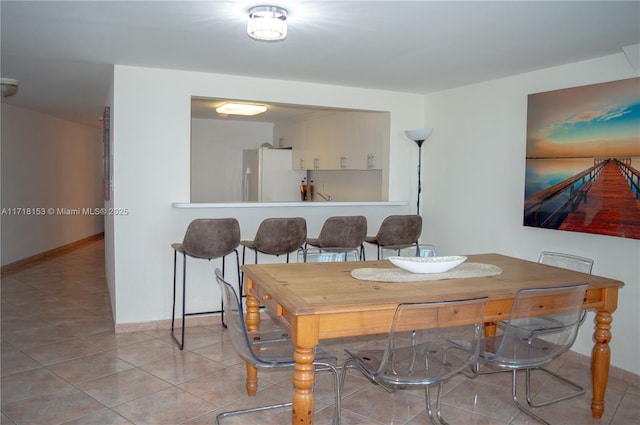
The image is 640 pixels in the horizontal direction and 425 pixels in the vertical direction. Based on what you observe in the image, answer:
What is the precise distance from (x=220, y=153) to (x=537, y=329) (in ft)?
20.4

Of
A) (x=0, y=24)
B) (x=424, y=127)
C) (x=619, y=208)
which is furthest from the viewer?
(x=424, y=127)

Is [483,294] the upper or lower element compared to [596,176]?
lower

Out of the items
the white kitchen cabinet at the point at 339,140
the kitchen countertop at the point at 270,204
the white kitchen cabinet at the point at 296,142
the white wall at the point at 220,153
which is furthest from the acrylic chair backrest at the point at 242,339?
the white wall at the point at 220,153

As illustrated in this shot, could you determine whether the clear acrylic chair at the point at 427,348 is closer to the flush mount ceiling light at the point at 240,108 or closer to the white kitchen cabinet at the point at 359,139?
the white kitchen cabinet at the point at 359,139

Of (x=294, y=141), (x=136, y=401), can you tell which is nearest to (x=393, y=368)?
(x=136, y=401)

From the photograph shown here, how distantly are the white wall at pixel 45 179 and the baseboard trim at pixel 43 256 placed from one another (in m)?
0.06

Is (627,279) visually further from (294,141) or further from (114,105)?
(294,141)

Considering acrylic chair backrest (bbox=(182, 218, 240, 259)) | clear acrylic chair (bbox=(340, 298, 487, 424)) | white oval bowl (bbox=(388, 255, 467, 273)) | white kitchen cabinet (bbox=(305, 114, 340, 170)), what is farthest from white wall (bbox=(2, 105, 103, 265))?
clear acrylic chair (bbox=(340, 298, 487, 424))

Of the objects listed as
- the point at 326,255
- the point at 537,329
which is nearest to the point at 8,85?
the point at 326,255

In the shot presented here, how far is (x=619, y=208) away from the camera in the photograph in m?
3.42

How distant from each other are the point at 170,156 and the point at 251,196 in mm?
3354

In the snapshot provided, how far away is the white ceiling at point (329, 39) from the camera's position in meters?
2.67

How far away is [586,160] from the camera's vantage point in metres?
3.64

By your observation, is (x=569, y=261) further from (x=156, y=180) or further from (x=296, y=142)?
(x=296, y=142)
